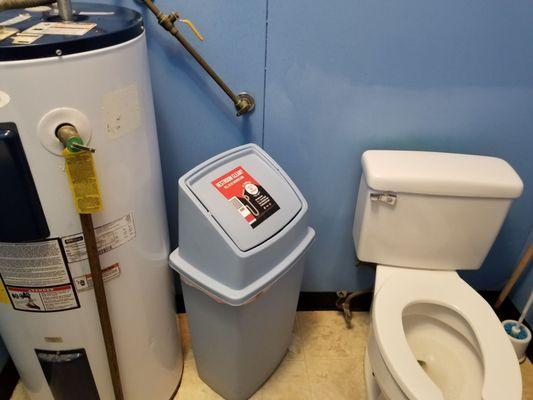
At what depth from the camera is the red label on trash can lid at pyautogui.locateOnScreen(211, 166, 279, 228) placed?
1032 mm

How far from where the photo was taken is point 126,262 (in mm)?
967

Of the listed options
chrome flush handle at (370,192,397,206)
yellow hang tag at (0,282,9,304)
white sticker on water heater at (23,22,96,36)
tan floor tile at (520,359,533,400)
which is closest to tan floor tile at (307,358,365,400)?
tan floor tile at (520,359,533,400)

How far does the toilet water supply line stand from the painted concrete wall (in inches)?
44.5

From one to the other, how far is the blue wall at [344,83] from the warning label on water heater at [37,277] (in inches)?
20.4

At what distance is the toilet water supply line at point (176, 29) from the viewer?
79cm

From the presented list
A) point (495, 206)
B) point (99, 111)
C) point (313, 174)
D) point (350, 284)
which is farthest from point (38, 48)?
point (350, 284)

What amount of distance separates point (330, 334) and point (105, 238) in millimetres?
1023

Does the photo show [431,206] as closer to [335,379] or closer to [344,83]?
[344,83]

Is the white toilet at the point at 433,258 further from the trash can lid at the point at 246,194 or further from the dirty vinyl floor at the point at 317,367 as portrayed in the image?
the trash can lid at the point at 246,194

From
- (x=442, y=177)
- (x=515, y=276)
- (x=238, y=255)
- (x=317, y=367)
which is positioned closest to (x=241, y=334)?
(x=238, y=255)

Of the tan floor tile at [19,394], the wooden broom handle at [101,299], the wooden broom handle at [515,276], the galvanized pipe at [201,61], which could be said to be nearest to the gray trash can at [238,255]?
the galvanized pipe at [201,61]

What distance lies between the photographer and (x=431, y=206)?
1.20 m

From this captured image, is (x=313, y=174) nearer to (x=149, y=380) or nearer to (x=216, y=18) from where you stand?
(x=216, y=18)

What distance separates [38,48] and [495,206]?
1187 mm
